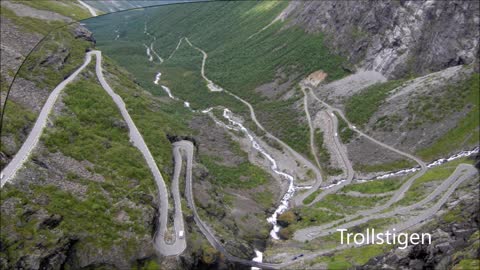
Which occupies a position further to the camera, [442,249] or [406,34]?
[406,34]

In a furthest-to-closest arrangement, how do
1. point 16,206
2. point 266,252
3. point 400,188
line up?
Answer: point 400,188, point 266,252, point 16,206

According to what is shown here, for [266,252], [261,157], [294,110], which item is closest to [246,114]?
[294,110]

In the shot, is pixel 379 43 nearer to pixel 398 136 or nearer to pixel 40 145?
pixel 398 136

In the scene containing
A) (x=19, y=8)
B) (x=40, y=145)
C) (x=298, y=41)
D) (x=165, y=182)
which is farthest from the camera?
(x=298, y=41)

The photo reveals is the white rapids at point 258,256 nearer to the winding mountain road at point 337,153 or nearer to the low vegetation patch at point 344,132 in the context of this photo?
the winding mountain road at point 337,153

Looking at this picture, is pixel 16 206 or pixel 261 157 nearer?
pixel 16 206

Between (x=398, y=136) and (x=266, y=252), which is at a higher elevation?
(x=398, y=136)

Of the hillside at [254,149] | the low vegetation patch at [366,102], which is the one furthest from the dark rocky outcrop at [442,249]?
the low vegetation patch at [366,102]

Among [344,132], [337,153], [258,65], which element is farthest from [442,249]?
[258,65]

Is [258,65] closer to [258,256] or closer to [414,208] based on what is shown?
[414,208]
